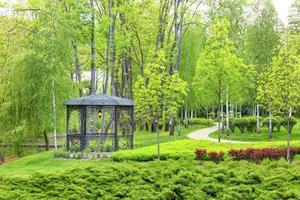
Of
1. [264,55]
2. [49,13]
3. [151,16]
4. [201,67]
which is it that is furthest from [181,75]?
[49,13]

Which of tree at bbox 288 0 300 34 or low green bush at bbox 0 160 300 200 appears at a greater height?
tree at bbox 288 0 300 34

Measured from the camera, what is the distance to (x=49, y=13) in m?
20.9

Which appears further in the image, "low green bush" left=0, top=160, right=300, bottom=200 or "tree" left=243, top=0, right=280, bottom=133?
"tree" left=243, top=0, right=280, bottom=133

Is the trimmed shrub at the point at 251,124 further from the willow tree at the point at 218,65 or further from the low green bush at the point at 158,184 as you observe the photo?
the low green bush at the point at 158,184

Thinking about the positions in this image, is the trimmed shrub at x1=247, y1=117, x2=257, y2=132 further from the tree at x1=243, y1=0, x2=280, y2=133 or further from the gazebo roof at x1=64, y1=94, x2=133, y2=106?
the gazebo roof at x1=64, y1=94, x2=133, y2=106

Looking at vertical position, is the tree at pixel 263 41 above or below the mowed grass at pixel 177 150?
above

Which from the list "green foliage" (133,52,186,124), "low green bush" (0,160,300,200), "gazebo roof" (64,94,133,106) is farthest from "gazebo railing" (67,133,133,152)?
"low green bush" (0,160,300,200)

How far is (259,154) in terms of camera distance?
14516 millimetres

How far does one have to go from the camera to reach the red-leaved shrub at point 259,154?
47.4ft

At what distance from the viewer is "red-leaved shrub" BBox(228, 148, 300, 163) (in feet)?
47.4

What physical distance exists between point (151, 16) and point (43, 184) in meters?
23.8

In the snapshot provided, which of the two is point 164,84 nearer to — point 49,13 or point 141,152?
point 141,152

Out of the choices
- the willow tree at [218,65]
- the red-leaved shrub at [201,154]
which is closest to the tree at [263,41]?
the willow tree at [218,65]

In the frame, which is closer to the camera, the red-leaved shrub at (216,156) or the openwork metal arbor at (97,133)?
the red-leaved shrub at (216,156)
